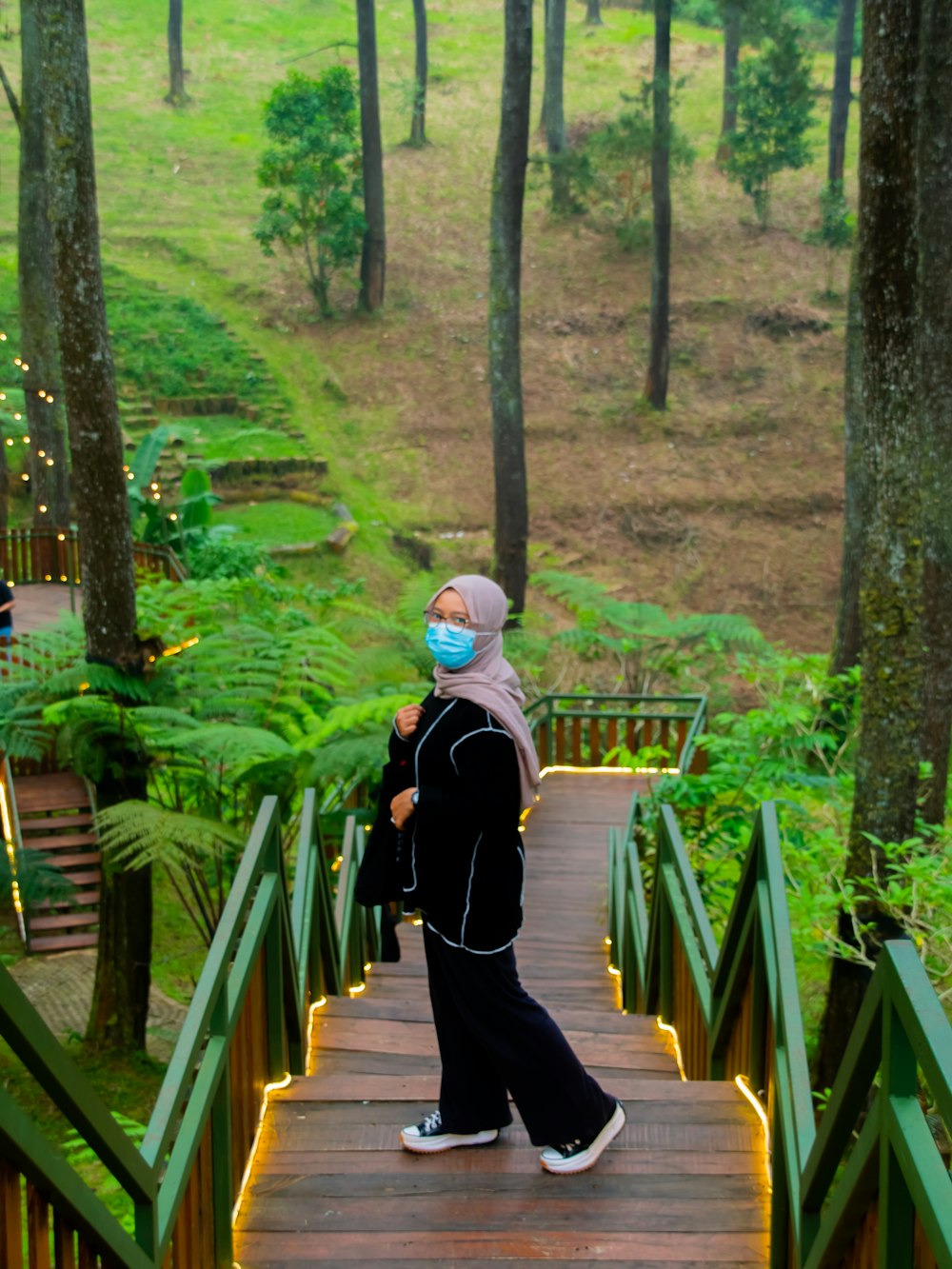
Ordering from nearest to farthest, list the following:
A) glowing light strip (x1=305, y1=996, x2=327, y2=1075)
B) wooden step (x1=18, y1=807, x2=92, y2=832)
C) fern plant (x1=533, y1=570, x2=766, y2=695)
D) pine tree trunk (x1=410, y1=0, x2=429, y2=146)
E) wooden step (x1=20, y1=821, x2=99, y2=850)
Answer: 1. glowing light strip (x1=305, y1=996, x2=327, y2=1075)
2. wooden step (x1=20, y1=821, x2=99, y2=850)
3. wooden step (x1=18, y1=807, x2=92, y2=832)
4. fern plant (x1=533, y1=570, x2=766, y2=695)
5. pine tree trunk (x1=410, y1=0, x2=429, y2=146)

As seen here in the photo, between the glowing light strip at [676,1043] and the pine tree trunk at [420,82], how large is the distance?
1316 inches

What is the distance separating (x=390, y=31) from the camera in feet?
141

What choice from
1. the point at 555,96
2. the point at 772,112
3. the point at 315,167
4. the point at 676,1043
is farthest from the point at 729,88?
the point at 676,1043

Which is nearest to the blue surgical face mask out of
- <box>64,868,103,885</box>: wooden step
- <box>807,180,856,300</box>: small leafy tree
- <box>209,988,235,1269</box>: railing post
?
<box>209,988,235,1269</box>: railing post

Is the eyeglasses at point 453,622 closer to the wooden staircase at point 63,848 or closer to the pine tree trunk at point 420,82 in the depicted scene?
the wooden staircase at point 63,848

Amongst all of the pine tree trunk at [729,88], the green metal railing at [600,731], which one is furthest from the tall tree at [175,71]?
the green metal railing at [600,731]

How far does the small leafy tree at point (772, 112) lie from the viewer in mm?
28703

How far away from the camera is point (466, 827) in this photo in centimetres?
384

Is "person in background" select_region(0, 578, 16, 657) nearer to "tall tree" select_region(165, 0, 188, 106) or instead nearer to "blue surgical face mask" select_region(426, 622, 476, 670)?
"blue surgical face mask" select_region(426, 622, 476, 670)

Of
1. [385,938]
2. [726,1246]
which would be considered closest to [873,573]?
[385,938]

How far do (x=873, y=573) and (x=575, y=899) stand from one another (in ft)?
14.0

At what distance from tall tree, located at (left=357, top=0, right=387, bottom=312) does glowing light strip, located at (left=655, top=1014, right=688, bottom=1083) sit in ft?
81.8

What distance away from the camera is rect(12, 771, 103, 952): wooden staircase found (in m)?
12.3

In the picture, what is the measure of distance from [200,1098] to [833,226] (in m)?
29.0
